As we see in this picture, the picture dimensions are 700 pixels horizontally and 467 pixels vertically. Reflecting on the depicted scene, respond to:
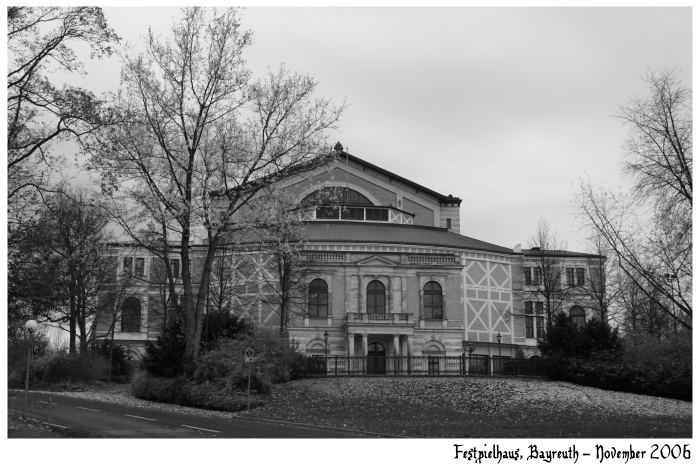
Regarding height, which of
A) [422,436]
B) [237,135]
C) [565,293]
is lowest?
[422,436]

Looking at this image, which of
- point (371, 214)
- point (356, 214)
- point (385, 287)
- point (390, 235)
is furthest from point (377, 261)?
point (371, 214)

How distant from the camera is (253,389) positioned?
2948 centimetres

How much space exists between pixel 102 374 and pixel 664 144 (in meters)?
34.9

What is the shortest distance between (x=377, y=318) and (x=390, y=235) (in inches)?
382

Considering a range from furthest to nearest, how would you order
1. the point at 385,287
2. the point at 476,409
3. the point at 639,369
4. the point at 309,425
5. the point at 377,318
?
1. the point at 385,287
2. the point at 377,318
3. the point at 639,369
4. the point at 476,409
5. the point at 309,425

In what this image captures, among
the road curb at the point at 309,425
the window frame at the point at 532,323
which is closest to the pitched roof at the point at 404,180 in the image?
the window frame at the point at 532,323

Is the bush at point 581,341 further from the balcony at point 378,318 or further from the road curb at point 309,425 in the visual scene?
the road curb at point 309,425

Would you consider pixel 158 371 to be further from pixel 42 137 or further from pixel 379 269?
pixel 379 269

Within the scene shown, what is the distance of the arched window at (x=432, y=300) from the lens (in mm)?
54594

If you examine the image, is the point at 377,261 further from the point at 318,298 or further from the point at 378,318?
the point at 318,298

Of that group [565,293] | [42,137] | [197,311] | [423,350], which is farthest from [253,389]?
[565,293]

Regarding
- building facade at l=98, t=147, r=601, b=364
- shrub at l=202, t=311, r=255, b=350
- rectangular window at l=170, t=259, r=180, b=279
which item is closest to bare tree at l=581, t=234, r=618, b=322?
building facade at l=98, t=147, r=601, b=364

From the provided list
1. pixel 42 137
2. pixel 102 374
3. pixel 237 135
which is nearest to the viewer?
pixel 42 137

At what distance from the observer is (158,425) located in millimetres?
20828
